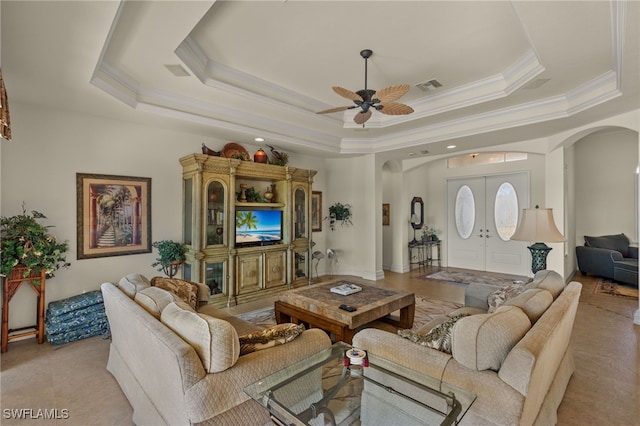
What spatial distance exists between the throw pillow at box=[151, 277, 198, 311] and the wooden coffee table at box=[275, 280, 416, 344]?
3.14 ft

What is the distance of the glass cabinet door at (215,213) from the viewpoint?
432 centimetres

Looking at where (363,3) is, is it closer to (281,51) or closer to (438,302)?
(281,51)

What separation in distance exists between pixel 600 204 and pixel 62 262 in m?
9.64

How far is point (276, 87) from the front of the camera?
12.6ft

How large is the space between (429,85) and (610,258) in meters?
5.07

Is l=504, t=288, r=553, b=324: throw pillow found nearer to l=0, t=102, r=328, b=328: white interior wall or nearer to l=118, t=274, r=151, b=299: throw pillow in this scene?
l=118, t=274, r=151, b=299: throw pillow

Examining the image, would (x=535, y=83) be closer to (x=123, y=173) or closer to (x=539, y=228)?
(x=539, y=228)

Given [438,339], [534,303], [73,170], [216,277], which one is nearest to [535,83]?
[534,303]

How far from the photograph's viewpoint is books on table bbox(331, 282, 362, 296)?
135 inches

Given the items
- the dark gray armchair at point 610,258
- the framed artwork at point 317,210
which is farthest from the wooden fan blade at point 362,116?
the dark gray armchair at point 610,258

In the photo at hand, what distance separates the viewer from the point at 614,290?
5234 millimetres

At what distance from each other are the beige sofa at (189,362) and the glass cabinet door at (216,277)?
7.19ft

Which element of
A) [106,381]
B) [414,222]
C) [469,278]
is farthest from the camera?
[414,222]

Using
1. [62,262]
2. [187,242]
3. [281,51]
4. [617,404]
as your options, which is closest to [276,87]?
[281,51]
